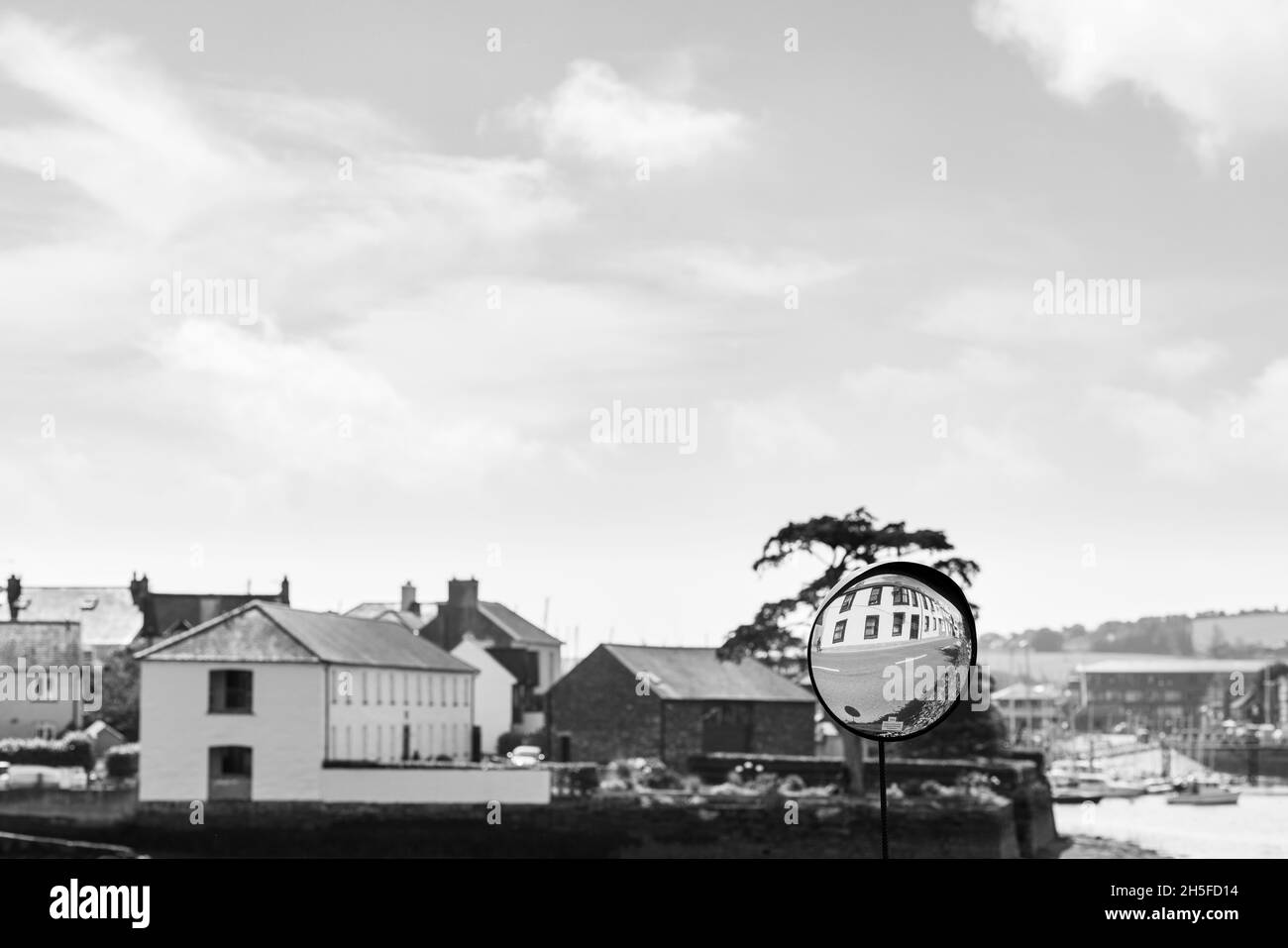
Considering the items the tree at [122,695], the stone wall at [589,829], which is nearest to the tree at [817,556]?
the stone wall at [589,829]

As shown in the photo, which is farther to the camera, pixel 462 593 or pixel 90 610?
pixel 90 610

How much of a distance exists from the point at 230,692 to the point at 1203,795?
108398 millimetres

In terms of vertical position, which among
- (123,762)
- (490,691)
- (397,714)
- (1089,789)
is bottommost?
(1089,789)

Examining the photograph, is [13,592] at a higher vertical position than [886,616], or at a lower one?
higher

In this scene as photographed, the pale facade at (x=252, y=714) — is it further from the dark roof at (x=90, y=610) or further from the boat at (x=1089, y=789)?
the boat at (x=1089, y=789)

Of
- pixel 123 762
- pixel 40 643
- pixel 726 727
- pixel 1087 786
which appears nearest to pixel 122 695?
pixel 40 643

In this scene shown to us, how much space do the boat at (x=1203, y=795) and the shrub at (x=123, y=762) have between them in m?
104

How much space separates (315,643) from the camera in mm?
69312

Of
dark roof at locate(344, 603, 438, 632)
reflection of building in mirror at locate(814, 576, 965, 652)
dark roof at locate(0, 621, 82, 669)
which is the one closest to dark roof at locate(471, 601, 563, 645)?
dark roof at locate(344, 603, 438, 632)

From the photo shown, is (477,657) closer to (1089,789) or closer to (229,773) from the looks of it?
(229,773)

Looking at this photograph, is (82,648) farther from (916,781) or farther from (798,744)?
(916,781)

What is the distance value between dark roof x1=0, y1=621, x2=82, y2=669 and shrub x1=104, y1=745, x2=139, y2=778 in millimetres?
23273

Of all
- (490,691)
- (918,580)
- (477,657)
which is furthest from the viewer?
(477,657)
